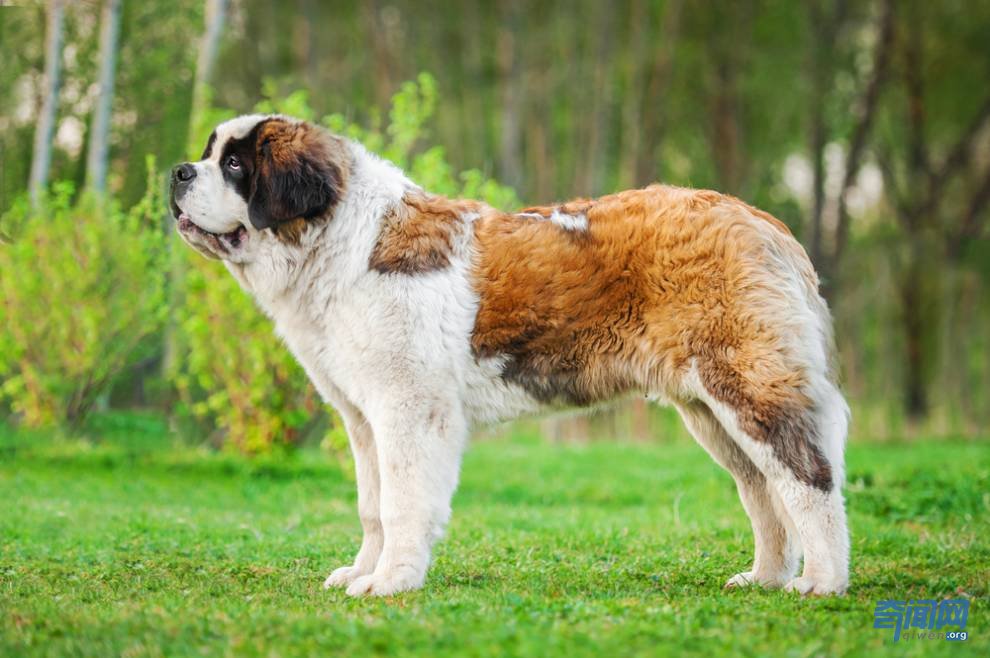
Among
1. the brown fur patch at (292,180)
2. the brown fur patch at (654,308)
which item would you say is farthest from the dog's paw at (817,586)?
the brown fur patch at (292,180)

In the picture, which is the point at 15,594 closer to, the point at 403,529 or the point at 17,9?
the point at 403,529

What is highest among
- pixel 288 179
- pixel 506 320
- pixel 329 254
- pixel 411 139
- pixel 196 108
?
pixel 196 108

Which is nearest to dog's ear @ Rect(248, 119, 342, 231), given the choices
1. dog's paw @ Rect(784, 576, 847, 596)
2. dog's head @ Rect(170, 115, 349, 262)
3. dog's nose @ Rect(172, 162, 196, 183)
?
dog's head @ Rect(170, 115, 349, 262)

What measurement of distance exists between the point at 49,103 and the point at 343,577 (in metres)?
9.95

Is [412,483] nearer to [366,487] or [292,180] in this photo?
[366,487]

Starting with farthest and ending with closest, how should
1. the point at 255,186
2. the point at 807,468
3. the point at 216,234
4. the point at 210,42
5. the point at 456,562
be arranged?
the point at 210,42 < the point at 456,562 < the point at 216,234 < the point at 255,186 < the point at 807,468

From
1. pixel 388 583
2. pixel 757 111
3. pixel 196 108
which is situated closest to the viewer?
pixel 388 583

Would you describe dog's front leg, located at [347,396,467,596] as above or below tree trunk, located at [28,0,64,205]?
below

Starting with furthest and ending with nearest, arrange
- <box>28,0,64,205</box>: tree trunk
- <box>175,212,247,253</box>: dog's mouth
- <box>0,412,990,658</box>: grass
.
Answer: <box>28,0,64,205</box>: tree trunk
<box>175,212,247,253</box>: dog's mouth
<box>0,412,990,658</box>: grass

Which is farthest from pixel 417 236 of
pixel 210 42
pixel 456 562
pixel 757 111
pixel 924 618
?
pixel 757 111

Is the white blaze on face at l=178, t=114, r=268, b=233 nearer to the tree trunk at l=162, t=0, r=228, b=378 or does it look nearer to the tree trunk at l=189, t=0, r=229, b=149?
the tree trunk at l=162, t=0, r=228, b=378

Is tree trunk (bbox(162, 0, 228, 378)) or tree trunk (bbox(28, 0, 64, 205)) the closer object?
tree trunk (bbox(162, 0, 228, 378))

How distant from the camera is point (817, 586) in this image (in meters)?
5.30

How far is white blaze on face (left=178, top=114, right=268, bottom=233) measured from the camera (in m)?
5.76
